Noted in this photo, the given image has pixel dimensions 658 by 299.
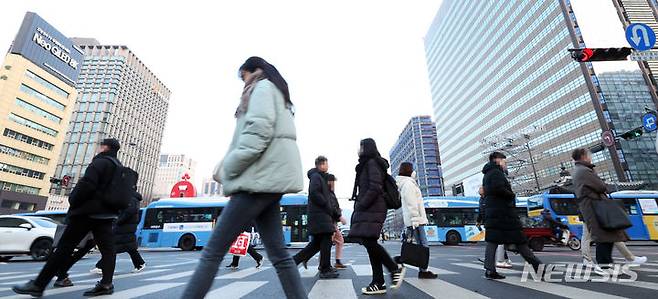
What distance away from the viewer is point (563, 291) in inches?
118

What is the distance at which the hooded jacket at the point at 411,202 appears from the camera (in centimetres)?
470

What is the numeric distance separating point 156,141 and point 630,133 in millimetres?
101741

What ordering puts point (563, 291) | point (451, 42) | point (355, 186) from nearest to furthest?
point (563, 291), point (355, 186), point (451, 42)

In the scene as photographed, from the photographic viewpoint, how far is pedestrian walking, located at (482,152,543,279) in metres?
4.03

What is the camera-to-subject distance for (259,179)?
1.91 meters

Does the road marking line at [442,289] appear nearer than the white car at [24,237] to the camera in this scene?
Yes

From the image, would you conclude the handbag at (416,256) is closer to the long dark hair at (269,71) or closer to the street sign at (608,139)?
the long dark hair at (269,71)

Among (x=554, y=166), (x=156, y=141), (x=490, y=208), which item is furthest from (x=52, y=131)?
(x=554, y=166)

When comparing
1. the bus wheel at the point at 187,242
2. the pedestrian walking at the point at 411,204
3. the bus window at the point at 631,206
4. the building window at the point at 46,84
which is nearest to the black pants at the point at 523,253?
the pedestrian walking at the point at 411,204

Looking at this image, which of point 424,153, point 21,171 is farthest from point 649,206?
point 424,153

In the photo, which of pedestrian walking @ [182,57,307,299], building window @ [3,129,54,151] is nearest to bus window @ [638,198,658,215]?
pedestrian walking @ [182,57,307,299]

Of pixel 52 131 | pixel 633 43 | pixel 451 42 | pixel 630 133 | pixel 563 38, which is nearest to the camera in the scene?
pixel 633 43

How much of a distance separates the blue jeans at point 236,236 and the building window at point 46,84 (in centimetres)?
5679

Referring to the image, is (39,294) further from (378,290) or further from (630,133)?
(630,133)
